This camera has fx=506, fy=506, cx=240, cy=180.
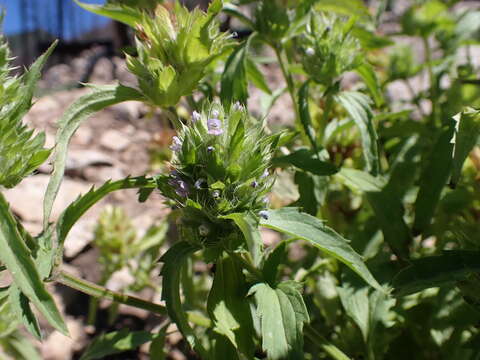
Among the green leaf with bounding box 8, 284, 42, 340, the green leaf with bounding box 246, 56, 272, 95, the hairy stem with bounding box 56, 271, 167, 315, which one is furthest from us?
the green leaf with bounding box 246, 56, 272, 95

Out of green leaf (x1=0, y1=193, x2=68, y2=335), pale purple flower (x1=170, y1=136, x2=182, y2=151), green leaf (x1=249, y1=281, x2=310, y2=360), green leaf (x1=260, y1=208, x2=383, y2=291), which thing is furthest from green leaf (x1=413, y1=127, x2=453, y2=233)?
green leaf (x1=0, y1=193, x2=68, y2=335)

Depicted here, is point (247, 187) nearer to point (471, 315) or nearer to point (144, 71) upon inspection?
point (144, 71)

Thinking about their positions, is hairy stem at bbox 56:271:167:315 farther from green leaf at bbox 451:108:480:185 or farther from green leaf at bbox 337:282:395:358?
green leaf at bbox 451:108:480:185

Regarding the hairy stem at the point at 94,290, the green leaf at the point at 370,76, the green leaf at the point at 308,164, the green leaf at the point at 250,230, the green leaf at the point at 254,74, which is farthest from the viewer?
the green leaf at the point at 254,74

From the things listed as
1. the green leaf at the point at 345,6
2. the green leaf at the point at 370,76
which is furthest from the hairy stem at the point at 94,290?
the green leaf at the point at 345,6

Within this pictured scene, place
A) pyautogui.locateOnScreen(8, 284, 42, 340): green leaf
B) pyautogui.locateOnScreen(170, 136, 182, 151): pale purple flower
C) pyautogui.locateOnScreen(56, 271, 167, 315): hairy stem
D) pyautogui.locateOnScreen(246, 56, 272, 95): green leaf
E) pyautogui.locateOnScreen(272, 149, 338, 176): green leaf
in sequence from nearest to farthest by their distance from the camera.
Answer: pyautogui.locateOnScreen(8, 284, 42, 340): green leaf < pyautogui.locateOnScreen(170, 136, 182, 151): pale purple flower < pyautogui.locateOnScreen(56, 271, 167, 315): hairy stem < pyautogui.locateOnScreen(272, 149, 338, 176): green leaf < pyautogui.locateOnScreen(246, 56, 272, 95): green leaf

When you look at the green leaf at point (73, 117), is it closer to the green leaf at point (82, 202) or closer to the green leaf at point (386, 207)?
the green leaf at point (82, 202)

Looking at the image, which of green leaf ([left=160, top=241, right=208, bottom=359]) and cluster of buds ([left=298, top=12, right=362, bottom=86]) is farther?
cluster of buds ([left=298, top=12, right=362, bottom=86])
